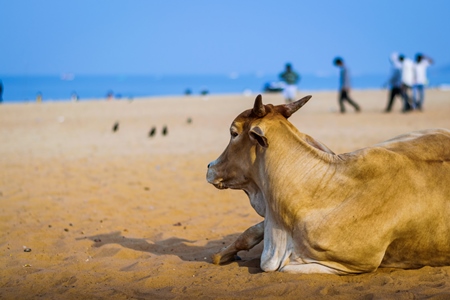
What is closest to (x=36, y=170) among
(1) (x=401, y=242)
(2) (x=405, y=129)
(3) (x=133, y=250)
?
(3) (x=133, y=250)

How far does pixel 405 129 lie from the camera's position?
719 inches

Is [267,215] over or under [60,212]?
over

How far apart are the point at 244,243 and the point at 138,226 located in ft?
8.20

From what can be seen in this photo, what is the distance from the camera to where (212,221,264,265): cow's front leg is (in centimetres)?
580

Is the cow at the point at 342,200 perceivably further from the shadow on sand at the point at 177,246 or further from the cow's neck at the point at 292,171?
the shadow on sand at the point at 177,246

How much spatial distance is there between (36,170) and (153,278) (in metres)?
7.66

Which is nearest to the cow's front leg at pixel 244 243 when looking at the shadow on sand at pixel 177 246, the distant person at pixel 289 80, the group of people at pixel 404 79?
the shadow on sand at pixel 177 246

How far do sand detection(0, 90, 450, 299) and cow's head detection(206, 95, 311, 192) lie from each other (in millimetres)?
804

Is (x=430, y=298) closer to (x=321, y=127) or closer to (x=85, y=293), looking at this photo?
(x=85, y=293)

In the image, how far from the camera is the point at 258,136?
5.24 meters

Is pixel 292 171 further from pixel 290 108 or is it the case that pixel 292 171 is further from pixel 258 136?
pixel 290 108

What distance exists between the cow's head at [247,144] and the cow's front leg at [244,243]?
381mm

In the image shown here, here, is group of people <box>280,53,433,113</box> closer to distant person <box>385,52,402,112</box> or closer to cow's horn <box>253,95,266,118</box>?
distant person <box>385,52,402,112</box>

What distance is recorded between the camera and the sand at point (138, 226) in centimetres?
511
